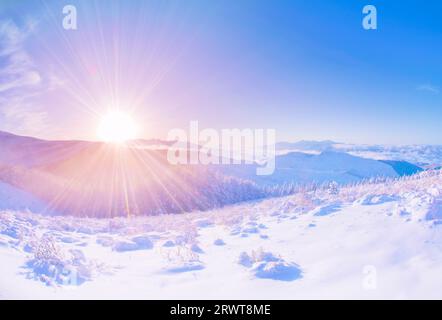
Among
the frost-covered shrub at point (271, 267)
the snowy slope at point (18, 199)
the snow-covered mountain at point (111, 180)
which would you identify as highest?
the snow-covered mountain at point (111, 180)

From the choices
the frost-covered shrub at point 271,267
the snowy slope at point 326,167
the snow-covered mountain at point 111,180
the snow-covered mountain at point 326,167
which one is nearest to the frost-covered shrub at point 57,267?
the frost-covered shrub at point 271,267

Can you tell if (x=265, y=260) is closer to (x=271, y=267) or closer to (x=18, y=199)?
(x=271, y=267)

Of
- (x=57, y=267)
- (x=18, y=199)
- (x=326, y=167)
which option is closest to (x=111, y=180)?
(x=18, y=199)

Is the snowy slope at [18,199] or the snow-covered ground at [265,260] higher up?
the snowy slope at [18,199]

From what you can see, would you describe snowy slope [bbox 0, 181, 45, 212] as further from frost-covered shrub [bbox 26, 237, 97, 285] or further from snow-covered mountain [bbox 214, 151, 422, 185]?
snow-covered mountain [bbox 214, 151, 422, 185]

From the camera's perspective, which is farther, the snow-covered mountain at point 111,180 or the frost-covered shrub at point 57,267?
the snow-covered mountain at point 111,180

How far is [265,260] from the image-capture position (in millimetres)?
4934

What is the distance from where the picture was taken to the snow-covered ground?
3951mm

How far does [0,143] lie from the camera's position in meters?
32.0

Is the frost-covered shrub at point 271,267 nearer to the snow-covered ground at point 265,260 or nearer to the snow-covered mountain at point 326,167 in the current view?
the snow-covered ground at point 265,260

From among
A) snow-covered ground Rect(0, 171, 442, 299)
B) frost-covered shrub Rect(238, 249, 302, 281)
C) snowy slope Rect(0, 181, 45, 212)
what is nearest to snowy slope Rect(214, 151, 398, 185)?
snowy slope Rect(0, 181, 45, 212)

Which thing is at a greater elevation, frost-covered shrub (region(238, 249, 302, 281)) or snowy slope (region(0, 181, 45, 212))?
snowy slope (region(0, 181, 45, 212))

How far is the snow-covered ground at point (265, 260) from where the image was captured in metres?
3.95
